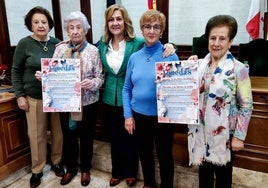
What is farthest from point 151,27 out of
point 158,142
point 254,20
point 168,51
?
point 254,20

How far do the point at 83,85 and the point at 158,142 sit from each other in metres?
0.63

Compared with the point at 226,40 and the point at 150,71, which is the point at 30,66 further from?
the point at 226,40

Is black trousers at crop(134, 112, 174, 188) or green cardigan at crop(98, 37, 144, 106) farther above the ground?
green cardigan at crop(98, 37, 144, 106)

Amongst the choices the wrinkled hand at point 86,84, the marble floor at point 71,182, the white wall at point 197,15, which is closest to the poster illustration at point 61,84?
the wrinkled hand at point 86,84

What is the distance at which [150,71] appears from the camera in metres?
1.51

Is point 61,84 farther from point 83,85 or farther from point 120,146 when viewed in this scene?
point 120,146

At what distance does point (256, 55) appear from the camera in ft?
9.82

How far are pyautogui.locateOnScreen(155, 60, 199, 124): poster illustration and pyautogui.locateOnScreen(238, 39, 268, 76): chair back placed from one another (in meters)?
1.88

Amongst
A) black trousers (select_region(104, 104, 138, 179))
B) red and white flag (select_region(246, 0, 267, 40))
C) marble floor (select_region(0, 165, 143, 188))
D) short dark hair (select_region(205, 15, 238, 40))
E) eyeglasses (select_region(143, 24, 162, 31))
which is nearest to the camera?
short dark hair (select_region(205, 15, 238, 40))

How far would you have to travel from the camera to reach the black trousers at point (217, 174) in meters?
1.34

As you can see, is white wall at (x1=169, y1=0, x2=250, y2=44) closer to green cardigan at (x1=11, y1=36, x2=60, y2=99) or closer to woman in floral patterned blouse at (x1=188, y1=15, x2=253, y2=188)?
green cardigan at (x1=11, y1=36, x2=60, y2=99)

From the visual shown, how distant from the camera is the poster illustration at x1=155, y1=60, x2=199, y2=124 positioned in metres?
1.34

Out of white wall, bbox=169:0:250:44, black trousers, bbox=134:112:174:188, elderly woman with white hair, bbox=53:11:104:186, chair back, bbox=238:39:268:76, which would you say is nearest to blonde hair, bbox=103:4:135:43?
elderly woman with white hair, bbox=53:11:104:186

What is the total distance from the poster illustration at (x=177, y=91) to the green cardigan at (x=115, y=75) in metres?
0.37
